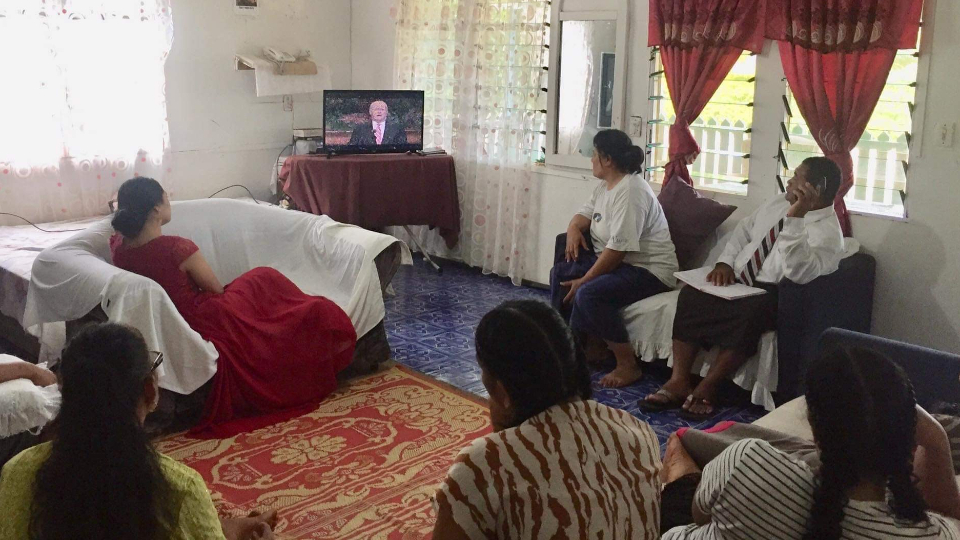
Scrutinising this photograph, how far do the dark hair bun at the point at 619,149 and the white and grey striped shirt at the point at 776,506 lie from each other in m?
2.73

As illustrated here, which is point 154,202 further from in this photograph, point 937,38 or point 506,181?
point 937,38

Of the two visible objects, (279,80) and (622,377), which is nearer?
(622,377)

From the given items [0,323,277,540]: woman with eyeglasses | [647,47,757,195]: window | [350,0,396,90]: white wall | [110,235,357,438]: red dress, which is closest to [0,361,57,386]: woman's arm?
[110,235,357,438]: red dress

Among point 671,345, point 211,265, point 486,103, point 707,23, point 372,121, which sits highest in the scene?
point 707,23

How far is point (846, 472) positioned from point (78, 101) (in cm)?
497

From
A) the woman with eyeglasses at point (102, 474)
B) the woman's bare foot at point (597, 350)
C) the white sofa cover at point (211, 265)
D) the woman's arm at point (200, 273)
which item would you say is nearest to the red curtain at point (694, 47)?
the woman's bare foot at point (597, 350)

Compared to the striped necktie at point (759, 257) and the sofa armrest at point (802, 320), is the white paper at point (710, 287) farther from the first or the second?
the sofa armrest at point (802, 320)

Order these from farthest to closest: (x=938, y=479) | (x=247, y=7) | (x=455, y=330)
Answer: (x=247, y=7)
(x=455, y=330)
(x=938, y=479)

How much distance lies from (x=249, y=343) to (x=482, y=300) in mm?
2013

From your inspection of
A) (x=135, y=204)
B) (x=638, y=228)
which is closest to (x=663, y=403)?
(x=638, y=228)

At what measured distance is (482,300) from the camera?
18.0 ft

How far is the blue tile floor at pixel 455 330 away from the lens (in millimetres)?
3889

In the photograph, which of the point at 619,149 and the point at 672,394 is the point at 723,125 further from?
the point at 672,394

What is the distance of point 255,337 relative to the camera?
12.3ft
